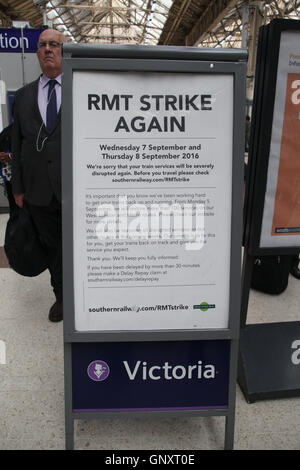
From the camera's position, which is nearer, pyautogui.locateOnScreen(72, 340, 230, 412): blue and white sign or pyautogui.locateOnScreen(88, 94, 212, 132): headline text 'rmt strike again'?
pyautogui.locateOnScreen(88, 94, 212, 132): headline text 'rmt strike again'

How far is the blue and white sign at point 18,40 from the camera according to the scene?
15.7ft

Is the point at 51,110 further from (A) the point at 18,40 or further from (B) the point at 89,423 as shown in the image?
(A) the point at 18,40

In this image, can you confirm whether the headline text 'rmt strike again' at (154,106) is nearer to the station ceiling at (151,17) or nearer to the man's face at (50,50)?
the man's face at (50,50)

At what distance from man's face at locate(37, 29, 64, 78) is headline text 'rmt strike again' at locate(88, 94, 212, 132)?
3.83 ft

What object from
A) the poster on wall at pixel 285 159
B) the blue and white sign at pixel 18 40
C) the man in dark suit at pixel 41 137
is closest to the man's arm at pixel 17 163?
the man in dark suit at pixel 41 137

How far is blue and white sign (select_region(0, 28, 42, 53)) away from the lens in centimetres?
478

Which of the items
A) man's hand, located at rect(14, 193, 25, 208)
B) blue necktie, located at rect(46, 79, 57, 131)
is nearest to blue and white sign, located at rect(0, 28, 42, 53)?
blue necktie, located at rect(46, 79, 57, 131)

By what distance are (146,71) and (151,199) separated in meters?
0.43

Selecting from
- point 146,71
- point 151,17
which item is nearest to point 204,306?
point 146,71

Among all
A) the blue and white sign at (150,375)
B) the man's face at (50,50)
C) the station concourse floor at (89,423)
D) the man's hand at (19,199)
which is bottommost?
the station concourse floor at (89,423)

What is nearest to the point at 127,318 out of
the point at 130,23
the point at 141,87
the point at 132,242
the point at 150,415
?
the point at 132,242

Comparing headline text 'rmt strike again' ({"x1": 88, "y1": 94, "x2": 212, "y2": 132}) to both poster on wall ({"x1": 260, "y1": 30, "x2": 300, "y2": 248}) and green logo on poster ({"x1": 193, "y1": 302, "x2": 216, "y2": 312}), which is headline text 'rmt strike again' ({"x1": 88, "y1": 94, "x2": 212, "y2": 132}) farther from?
green logo on poster ({"x1": 193, "y1": 302, "x2": 216, "y2": 312})

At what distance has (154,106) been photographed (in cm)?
129

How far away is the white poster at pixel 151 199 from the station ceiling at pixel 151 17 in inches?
362
